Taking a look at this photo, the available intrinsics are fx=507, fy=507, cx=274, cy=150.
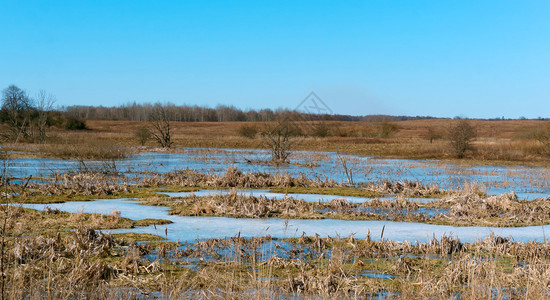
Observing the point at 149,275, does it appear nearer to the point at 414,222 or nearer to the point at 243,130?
the point at 414,222

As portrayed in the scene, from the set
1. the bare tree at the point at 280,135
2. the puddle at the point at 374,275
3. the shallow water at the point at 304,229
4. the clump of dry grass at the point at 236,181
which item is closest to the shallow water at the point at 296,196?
the clump of dry grass at the point at 236,181

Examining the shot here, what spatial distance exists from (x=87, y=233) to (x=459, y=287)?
20.8 ft

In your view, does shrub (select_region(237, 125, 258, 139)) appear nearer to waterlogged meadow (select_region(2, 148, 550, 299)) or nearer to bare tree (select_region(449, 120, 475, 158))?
bare tree (select_region(449, 120, 475, 158))

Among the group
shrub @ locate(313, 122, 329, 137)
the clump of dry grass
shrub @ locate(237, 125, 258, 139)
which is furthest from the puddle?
shrub @ locate(313, 122, 329, 137)

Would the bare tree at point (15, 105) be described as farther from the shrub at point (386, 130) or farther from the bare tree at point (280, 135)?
the shrub at point (386, 130)

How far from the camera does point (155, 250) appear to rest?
927cm

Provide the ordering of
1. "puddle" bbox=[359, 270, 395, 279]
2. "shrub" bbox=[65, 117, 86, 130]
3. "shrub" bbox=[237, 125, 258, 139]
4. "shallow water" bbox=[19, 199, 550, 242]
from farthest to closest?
"shrub" bbox=[65, 117, 86, 130], "shrub" bbox=[237, 125, 258, 139], "shallow water" bbox=[19, 199, 550, 242], "puddle" bbox=[359, 270, 395, 279]

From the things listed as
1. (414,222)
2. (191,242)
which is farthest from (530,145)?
(191,242)

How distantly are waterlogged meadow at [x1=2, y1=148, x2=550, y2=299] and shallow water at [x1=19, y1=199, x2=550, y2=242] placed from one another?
5 cm

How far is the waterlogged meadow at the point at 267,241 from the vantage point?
6.93 metres

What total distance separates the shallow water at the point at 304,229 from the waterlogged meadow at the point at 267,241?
48 mm

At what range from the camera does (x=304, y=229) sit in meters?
12.0

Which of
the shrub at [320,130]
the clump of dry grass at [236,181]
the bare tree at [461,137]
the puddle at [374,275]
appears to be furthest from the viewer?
the shrub at [320,130]

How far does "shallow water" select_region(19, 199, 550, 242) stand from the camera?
36.3 ft
